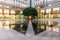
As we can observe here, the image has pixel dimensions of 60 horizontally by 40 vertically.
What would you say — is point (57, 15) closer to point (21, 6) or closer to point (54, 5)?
point (54, 5)

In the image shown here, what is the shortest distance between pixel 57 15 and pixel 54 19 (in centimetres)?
30

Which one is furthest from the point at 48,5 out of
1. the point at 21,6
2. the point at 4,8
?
the point at 4,8

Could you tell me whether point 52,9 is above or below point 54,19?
above

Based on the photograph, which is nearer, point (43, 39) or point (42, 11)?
point (43, 39)

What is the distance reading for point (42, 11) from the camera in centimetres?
718

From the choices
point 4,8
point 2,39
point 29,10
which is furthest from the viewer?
point 4,8

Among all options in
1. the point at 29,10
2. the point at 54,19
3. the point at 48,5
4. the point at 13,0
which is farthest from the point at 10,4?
the point at 54,19

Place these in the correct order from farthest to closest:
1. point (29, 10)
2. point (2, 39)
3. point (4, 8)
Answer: point (4, 8) < point (29, 10) < point (2, 39)

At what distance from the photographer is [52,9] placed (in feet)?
22.7

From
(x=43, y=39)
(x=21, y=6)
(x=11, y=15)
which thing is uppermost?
(x=21, y=6)

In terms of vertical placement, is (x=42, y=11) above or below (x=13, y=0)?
below

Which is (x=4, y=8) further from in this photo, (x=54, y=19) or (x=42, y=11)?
(x=54, y=19)

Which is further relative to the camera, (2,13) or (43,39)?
(2,13)

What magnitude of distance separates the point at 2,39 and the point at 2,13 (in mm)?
4260
